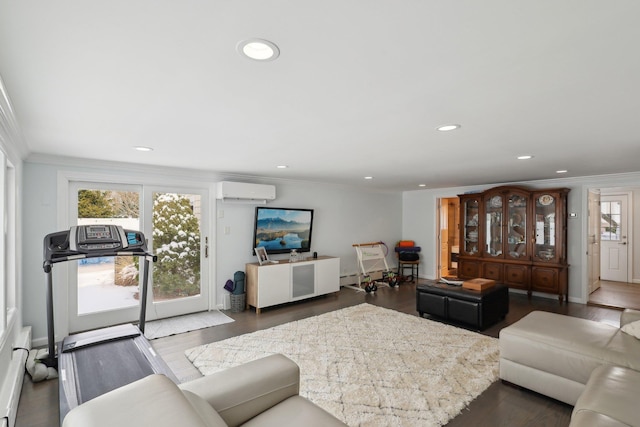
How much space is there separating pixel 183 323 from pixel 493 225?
5.92 meters

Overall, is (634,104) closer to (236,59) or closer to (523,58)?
(523,58)

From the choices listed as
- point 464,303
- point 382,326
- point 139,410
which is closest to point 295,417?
point 139,410

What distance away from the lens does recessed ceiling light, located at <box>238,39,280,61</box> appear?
1282 mm

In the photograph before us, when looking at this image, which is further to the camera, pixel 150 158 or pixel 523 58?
pixel 150 158

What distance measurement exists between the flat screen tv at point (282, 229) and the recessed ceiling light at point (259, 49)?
13.4 feet

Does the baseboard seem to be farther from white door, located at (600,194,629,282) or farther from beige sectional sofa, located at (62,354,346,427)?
white door, located at (600,194,629,282)

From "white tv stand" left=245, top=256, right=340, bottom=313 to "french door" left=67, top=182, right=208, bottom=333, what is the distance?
78 cm

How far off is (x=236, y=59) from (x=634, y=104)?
241 centimetres

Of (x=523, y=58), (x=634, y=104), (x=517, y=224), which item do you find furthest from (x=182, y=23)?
(x=517, y=224)

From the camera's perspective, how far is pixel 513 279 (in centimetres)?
596

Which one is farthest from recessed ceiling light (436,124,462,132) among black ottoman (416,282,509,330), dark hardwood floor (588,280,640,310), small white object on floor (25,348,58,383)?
dark hardwood floor (588,280,640,310)

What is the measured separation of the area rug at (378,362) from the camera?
7.95 feet

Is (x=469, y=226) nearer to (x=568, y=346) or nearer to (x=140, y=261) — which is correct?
(x=568, y=346)

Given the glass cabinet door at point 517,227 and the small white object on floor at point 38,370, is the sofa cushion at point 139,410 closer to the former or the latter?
the small white object on floor at point 38,370
